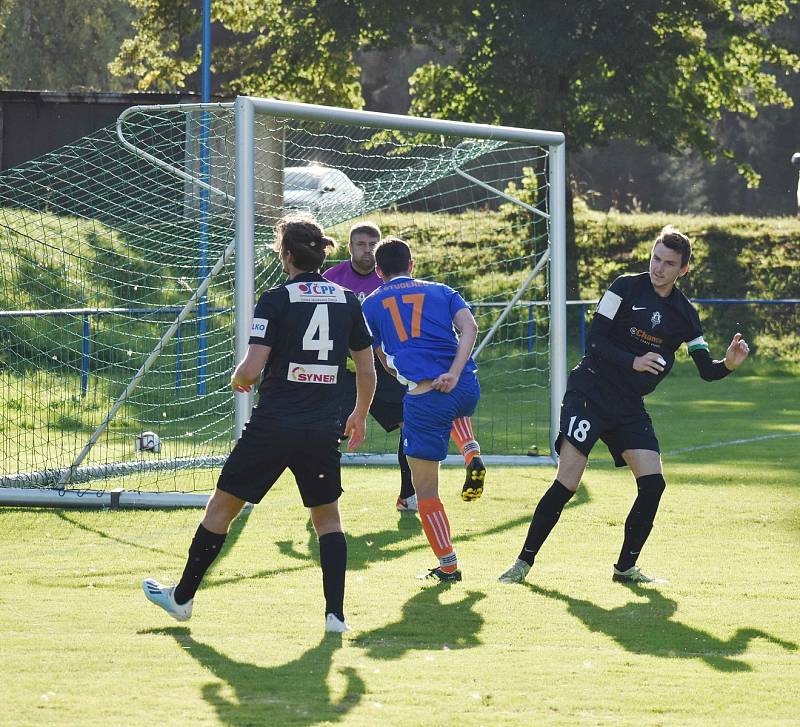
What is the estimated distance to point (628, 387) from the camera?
7238 mm

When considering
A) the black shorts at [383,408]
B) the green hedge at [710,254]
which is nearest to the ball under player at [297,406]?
the black shorts at [383,408]

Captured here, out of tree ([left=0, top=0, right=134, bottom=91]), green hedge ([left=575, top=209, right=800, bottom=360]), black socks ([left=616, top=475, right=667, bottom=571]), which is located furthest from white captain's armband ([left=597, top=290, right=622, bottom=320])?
tree ([left=0, top=0, right=134, bottom=91])

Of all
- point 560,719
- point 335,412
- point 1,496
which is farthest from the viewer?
point 1,496

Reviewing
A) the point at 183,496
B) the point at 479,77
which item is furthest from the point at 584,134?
the point at 183,496

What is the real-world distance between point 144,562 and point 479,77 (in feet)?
65.6

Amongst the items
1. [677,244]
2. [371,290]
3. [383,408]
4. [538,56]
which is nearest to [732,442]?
[383,408]

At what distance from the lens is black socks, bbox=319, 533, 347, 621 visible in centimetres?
616

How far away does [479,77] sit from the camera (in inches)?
1044

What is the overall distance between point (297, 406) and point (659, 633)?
1.90 metres

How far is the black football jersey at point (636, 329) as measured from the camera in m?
7.17

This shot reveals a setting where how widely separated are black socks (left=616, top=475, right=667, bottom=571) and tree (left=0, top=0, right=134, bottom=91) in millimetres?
27078

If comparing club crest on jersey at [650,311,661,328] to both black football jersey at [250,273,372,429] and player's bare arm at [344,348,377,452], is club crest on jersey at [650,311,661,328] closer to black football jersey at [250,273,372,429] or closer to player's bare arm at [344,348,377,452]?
player's bare arm at [344,348,377,452]

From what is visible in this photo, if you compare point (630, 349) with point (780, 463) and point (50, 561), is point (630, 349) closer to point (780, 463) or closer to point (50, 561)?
point (50, 561)

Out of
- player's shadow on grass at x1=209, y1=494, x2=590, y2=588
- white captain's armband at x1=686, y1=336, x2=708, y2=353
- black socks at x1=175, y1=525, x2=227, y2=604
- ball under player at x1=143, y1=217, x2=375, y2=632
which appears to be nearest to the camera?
ball under player at x1=143, y1=217, x2=375, y2=632
